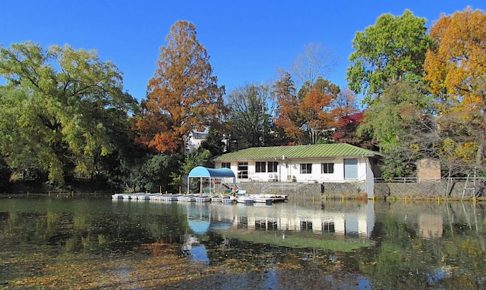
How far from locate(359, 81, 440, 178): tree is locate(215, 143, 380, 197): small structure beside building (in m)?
1.55

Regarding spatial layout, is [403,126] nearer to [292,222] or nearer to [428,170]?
[428,170]

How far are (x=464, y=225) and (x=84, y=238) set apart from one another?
45.7ft

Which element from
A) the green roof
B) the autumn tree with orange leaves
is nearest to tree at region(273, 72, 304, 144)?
the autumn tree with orange leaves

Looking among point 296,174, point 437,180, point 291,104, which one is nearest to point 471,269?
point 437,180

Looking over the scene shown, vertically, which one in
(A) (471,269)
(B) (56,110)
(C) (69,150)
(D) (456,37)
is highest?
(D) (456,37)

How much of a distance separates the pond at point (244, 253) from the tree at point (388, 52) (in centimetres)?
2058

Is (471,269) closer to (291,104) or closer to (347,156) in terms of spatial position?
(347,156)

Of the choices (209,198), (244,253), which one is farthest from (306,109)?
(244,253)

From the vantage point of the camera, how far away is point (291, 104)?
4441 centimetres

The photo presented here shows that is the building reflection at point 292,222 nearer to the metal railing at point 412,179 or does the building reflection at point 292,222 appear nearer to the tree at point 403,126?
the metal railing at point 412,179

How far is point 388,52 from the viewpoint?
123 feet

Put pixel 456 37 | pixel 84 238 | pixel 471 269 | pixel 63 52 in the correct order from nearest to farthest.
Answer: pixel 471 269, pixel 84 238, pixel 456 37, pixel 63 52

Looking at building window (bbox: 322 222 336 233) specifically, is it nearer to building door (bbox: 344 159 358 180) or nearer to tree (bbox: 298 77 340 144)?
building door (bbox: 344 159 358 180)

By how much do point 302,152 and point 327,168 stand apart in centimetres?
251
